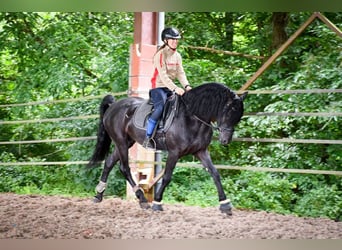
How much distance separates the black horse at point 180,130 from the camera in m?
3.64

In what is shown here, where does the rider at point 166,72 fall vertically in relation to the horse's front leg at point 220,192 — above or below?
above

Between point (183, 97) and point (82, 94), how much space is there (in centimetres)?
84

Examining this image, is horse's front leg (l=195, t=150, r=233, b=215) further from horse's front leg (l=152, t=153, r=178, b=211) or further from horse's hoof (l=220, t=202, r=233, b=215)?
horse's front leg (l=152, t=153, r=178, b=211)

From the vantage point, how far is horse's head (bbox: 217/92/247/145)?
3.60 meters

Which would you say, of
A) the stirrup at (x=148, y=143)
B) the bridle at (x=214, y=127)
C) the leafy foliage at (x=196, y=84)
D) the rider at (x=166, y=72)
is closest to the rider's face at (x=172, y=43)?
the rider at (x=166, y=72)

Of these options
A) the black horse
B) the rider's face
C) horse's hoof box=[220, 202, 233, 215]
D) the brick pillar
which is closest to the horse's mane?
the black horse

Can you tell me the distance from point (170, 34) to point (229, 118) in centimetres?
66

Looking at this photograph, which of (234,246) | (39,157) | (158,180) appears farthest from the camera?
(39,157)

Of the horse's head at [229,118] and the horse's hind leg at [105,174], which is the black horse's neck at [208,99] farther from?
the horse's hind leg at [105,174]

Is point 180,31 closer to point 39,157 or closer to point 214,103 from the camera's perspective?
point 214,103

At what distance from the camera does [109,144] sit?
4086 millimetres

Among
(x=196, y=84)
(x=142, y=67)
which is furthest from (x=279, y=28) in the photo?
(x=142, y=67)

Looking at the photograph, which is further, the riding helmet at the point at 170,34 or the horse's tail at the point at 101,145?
the horse's tail at the point at 101,145

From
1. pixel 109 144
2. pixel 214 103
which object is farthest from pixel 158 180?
pixel 214 103
